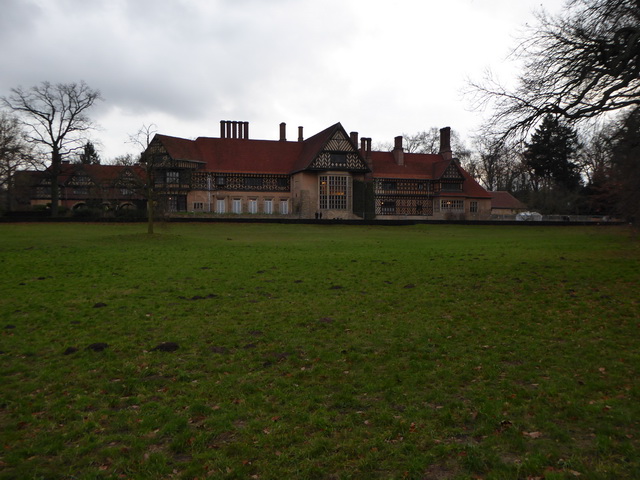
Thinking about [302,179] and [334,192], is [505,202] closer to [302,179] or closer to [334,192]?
[334,192]

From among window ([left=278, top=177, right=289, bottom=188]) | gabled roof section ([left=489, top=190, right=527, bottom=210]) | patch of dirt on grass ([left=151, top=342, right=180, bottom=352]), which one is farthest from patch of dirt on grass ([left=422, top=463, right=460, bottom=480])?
gabled roof section ([left=489, top=190, right=527, bottom=210])

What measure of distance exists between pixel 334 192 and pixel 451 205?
16.1m

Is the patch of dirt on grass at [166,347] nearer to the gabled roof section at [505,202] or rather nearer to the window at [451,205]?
the window at [451,205]

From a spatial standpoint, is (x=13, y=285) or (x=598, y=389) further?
(x=13, y=285)

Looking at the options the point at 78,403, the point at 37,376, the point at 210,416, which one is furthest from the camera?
the point at 37,376

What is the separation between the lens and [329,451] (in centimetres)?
405

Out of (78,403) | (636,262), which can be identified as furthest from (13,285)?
(636,262)

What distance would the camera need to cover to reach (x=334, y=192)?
51219 mm

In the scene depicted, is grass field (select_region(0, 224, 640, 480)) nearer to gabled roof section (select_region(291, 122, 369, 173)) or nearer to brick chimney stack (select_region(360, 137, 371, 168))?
gabled roof section (select_region(291, 122, 369, 173))

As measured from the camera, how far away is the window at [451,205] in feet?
187

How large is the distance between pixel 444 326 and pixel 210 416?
189 inches

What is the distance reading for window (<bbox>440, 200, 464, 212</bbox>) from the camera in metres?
56.9

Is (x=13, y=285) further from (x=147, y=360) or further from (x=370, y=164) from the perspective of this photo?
(x=370, y=164)

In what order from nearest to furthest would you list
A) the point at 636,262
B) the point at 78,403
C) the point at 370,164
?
the point at 78,403
the point at 636,262
the point at 370,164
